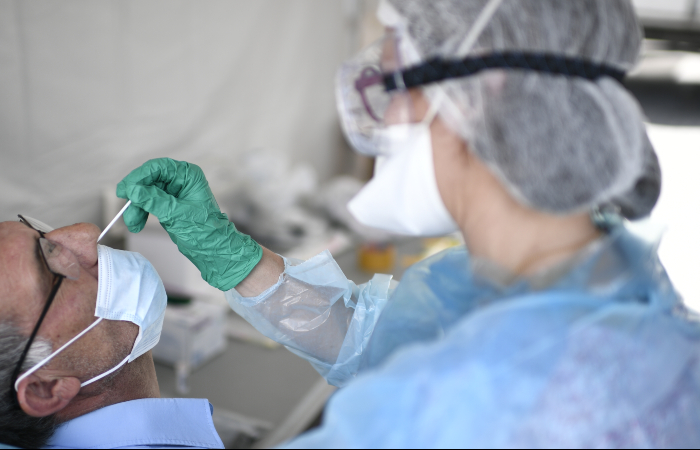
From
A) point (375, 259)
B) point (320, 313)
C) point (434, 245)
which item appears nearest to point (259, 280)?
point (320, 313)

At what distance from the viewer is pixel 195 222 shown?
105 cm

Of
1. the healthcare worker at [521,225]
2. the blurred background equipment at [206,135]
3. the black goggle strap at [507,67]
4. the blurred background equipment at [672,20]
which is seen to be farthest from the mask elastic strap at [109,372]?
the blurred background equipment at [672,20]

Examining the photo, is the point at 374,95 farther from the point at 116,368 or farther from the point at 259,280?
the point at 116,368

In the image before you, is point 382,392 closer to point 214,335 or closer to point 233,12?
point 214,335

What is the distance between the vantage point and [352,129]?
0.83 metres

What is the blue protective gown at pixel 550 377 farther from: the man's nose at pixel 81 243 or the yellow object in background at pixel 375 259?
the yellow object in background at pixel 375 259

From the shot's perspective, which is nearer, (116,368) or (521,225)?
(521,225)

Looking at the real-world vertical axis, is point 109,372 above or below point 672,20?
above

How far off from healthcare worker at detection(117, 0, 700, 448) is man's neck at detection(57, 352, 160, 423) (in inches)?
22.2

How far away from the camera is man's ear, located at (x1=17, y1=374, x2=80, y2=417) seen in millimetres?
919

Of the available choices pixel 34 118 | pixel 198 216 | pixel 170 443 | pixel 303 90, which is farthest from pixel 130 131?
pixel 303 90

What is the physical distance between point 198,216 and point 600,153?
76 centimetres

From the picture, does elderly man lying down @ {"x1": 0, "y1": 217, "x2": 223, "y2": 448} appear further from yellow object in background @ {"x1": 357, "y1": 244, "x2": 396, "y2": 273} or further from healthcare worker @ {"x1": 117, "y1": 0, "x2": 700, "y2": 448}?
yellow object in background @ {"x1": 357, "y1": 244, "x2": 396, "y2": 273}

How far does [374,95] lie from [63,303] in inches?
28.1
